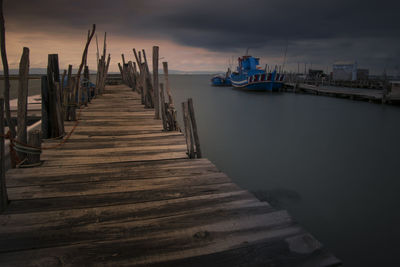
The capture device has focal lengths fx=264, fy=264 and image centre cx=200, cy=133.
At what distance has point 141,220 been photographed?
2180mm

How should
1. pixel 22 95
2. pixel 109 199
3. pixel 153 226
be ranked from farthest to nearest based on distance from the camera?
pixel 22 95 < pixel 109 199 < pixel 153 226

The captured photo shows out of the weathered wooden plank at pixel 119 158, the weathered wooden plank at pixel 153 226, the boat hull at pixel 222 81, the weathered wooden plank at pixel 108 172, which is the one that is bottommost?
the weathered wooden plank at pixel 153 226

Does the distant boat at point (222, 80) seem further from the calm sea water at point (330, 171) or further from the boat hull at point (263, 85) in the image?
the calm sea water at point (330, 171)

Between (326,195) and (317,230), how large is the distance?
6.26ft

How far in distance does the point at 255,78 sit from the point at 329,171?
34.0 m

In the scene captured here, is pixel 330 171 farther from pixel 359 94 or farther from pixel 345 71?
pixel 345 71

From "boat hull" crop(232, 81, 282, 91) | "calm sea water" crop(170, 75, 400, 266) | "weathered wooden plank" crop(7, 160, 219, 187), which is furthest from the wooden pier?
"weathered wooden plank" crop(7, 160, 219, 187)

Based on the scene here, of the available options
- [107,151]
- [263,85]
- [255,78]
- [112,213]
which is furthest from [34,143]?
[263,85]

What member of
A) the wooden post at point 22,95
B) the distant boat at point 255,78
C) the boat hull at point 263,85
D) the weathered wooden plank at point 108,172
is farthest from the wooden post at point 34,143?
the boat hull at point 263,85

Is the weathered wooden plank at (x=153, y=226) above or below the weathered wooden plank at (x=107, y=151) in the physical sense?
below

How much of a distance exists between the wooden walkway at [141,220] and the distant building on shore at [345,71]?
2041 inches

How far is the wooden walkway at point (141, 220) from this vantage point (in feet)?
5.73

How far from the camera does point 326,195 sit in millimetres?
6863

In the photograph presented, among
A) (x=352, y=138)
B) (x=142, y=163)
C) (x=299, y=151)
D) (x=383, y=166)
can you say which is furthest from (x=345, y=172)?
(x=142, y=163)
